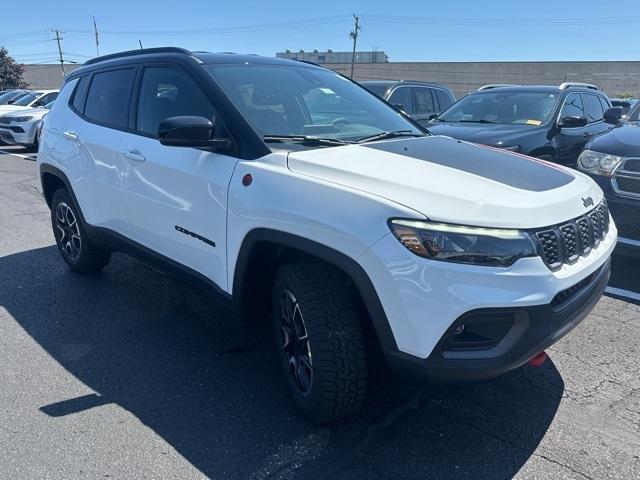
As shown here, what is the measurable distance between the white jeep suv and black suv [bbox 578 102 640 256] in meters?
1.66

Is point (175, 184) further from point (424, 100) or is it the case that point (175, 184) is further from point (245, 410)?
point (424, 100)

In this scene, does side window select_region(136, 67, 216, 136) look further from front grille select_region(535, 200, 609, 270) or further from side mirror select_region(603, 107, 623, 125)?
side mirror select_region(603, 107, 623, 125)

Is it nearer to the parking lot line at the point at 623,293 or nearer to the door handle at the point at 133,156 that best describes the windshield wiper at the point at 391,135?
the door handle at the point at 133,156

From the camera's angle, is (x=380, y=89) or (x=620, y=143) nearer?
(x=620, y=143)

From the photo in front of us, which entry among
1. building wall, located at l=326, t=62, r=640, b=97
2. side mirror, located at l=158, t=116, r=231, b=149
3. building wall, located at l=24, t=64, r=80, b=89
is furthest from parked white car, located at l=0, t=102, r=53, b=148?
building wall, located at l=24, t=64, r=80, b=89

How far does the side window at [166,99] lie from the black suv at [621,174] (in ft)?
11.7

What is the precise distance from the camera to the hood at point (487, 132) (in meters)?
6.19

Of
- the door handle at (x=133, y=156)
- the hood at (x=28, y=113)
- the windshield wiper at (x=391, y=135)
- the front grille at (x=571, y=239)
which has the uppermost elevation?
the windshield wiper at (x=391, y=135)

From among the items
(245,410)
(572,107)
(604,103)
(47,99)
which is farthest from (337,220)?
(47,99)

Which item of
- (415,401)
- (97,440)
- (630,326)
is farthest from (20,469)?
(630,326)

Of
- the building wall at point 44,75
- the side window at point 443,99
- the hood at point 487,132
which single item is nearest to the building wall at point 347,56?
the building wall at point 44,75

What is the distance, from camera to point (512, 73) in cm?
5281

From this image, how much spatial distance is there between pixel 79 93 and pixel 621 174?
4.84 meters

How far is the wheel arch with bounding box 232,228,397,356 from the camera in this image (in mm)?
2279
